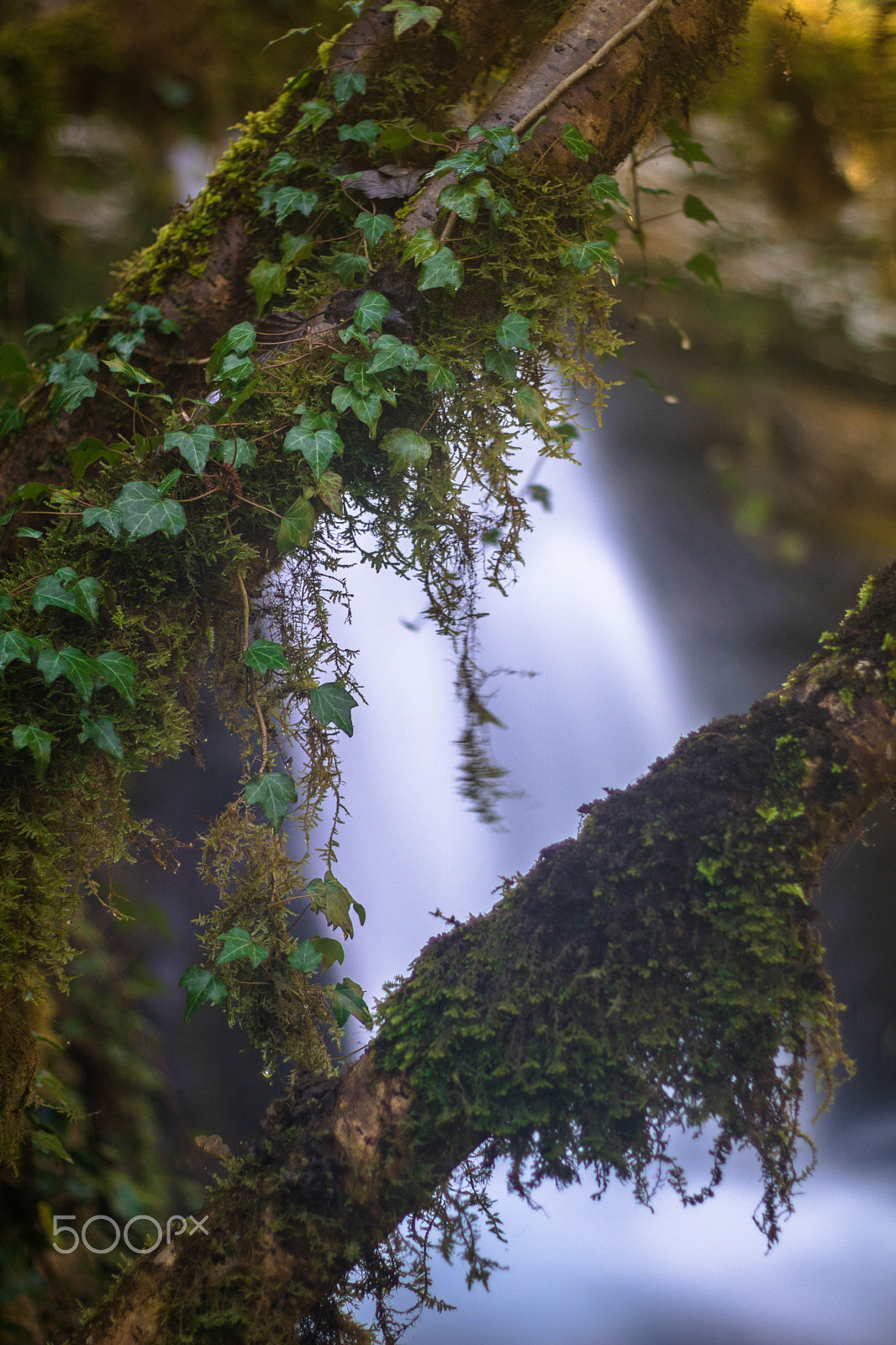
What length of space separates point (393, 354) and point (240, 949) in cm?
84

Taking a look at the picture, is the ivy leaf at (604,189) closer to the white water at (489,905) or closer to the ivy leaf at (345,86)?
the ivy leaf at (345,86)

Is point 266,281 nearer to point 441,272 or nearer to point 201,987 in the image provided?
Answer: point 441,272

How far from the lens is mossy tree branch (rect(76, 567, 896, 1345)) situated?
922 mm

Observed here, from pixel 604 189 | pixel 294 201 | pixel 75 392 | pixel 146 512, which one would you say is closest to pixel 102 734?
pixel 146 512

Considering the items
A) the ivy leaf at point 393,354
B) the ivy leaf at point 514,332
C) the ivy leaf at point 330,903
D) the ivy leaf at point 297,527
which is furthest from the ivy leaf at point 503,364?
the ivy leaf at point 330,903

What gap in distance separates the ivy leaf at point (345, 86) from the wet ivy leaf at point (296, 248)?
0.27 m

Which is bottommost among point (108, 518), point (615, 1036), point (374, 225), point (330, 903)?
point (615, 1036)

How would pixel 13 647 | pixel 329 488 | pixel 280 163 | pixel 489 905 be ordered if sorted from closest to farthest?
pixel 13 647 → pixel 329 488 → pixel 489 905 → pixel 280 163

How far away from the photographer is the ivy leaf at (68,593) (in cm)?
92

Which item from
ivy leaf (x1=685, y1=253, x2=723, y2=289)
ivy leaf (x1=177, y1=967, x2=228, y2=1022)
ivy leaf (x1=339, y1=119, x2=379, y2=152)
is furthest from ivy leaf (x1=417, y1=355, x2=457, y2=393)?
ivy leaf (x1=685, y1=253, x2=723, y2=289)

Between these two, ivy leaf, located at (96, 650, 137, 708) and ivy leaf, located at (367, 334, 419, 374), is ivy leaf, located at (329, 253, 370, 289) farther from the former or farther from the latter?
ivy leaf, located at (96, 650, 137, 708)

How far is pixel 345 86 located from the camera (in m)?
1.24

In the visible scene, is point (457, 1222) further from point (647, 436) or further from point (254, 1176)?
point (647, 436)

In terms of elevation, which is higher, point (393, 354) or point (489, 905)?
point (393, 354)
